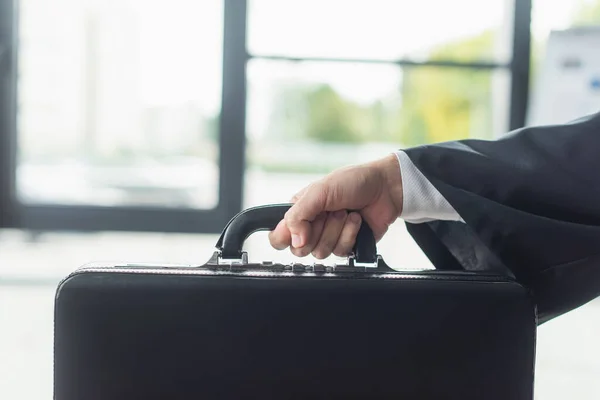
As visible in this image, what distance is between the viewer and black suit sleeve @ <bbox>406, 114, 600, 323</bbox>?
0.63 meters

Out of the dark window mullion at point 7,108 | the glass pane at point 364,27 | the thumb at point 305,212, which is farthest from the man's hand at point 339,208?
the dark window mullion at point 7,108

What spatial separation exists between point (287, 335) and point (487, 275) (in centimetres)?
20

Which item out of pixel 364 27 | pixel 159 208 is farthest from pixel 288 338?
pixel 364 27

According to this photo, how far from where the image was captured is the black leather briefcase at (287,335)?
58 centimetres

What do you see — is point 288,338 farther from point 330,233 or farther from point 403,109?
point 403,109

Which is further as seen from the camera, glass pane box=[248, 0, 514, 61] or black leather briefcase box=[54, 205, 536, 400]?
glass pane box=[248, 0, 514, 61]

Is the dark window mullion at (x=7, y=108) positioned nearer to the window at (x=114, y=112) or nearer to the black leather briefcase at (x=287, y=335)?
the window at (x=114, y=112)

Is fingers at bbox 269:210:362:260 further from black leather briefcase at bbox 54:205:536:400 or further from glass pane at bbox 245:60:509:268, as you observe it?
glass pane at bbox 245:60:509:268

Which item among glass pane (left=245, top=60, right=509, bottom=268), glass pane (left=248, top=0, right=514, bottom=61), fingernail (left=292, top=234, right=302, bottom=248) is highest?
glass pane (left=248, top=0, right=514, bottom=61)

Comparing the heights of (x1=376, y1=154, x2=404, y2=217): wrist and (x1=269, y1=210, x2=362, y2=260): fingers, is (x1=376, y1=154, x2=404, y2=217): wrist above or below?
above

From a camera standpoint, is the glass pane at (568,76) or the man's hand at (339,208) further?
the glass pane at (568,76)

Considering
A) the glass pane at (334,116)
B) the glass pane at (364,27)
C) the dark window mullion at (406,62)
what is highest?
the glass pane at (364,27)

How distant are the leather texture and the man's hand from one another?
0.06 meters

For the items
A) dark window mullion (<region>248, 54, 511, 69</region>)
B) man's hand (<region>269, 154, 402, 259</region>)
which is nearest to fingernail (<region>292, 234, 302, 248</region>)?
man's hand (<region>269, 154, 402, 259</region>)
